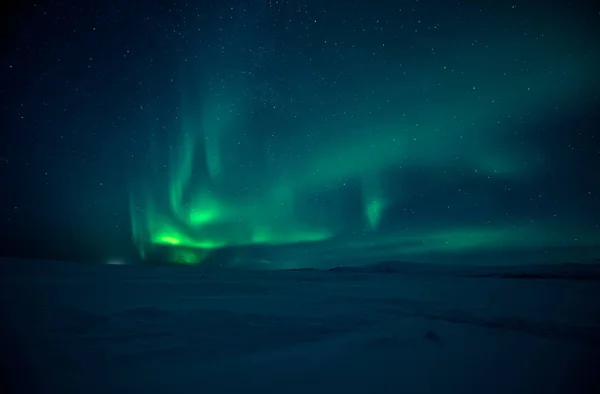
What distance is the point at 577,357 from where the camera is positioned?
2.37 m

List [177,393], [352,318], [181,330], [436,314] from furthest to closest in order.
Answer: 1. [436,314]
2. [352,318]
3. [181,330]
4. [177,393]

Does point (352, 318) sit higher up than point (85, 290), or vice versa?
point (85, 290)

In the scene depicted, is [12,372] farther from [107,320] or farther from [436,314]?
[436,314]

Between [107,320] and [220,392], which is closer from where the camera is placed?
[220,392]

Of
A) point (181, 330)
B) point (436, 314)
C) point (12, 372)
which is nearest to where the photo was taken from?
point (12, 372)

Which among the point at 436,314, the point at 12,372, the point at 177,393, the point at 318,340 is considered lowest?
the point at 436,314

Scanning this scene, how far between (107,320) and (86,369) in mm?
1479

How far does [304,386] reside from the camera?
1.81m

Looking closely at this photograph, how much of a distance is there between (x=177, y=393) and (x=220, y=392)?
0.86ft

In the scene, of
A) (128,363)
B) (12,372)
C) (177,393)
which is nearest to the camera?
(177,393)

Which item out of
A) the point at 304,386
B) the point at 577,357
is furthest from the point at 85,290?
the point at 577,357

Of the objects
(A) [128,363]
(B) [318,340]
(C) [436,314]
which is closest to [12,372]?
(A) [128,363]

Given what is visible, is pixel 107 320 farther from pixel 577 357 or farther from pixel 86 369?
pixel 577 357

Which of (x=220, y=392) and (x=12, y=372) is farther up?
(x=12, y=372)
